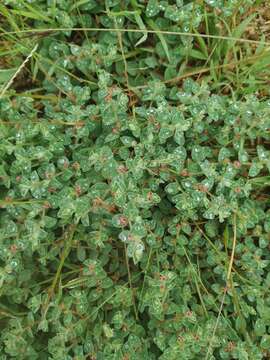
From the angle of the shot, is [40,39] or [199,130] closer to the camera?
Result: [199,130]

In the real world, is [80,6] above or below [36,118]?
above

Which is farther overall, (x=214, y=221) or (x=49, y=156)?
(x=214, y=221)

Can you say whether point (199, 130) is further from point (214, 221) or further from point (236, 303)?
point (236, 303)

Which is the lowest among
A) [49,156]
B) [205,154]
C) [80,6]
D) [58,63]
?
[205,154]

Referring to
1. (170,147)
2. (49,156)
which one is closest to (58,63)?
(49,156)

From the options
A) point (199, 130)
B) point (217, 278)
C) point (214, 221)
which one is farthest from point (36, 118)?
point (217, 278)

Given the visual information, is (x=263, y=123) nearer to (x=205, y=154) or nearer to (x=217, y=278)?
(x=205, y=154)
